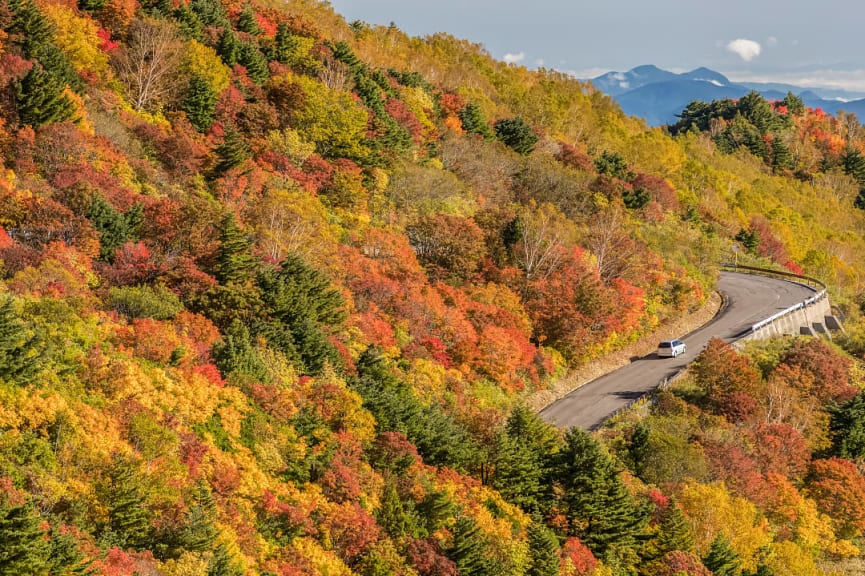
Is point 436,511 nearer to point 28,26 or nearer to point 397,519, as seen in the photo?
point 397,519

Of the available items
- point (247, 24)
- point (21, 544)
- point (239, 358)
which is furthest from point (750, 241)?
point (21, 544)

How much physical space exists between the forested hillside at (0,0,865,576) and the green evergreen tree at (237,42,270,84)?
8.6 inches

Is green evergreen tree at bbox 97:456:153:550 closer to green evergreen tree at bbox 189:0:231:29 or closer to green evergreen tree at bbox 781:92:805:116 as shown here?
green evergreen tree at bbox 189:0:231:29

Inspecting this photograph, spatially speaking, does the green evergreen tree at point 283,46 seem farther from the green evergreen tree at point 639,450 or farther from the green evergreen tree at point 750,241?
the green evergreen tree at point 750,241

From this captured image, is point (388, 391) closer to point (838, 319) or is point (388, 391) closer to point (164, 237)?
point (164, 237)

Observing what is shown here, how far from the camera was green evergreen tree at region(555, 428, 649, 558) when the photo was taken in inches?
1428

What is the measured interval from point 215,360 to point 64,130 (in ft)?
60.9

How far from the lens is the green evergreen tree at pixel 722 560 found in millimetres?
35844

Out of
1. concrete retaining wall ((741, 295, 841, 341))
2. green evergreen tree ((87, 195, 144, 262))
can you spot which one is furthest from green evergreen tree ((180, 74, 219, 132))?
concrete retaining wall ((741, 295, 841, 341))

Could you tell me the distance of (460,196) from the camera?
220 ft

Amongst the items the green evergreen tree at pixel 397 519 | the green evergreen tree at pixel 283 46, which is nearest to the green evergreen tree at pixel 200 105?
the green evergreen tree at pixel 283 46

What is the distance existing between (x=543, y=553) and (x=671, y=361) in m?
31.3

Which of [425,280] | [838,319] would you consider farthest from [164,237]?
[838,319]

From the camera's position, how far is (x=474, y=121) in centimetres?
8519
